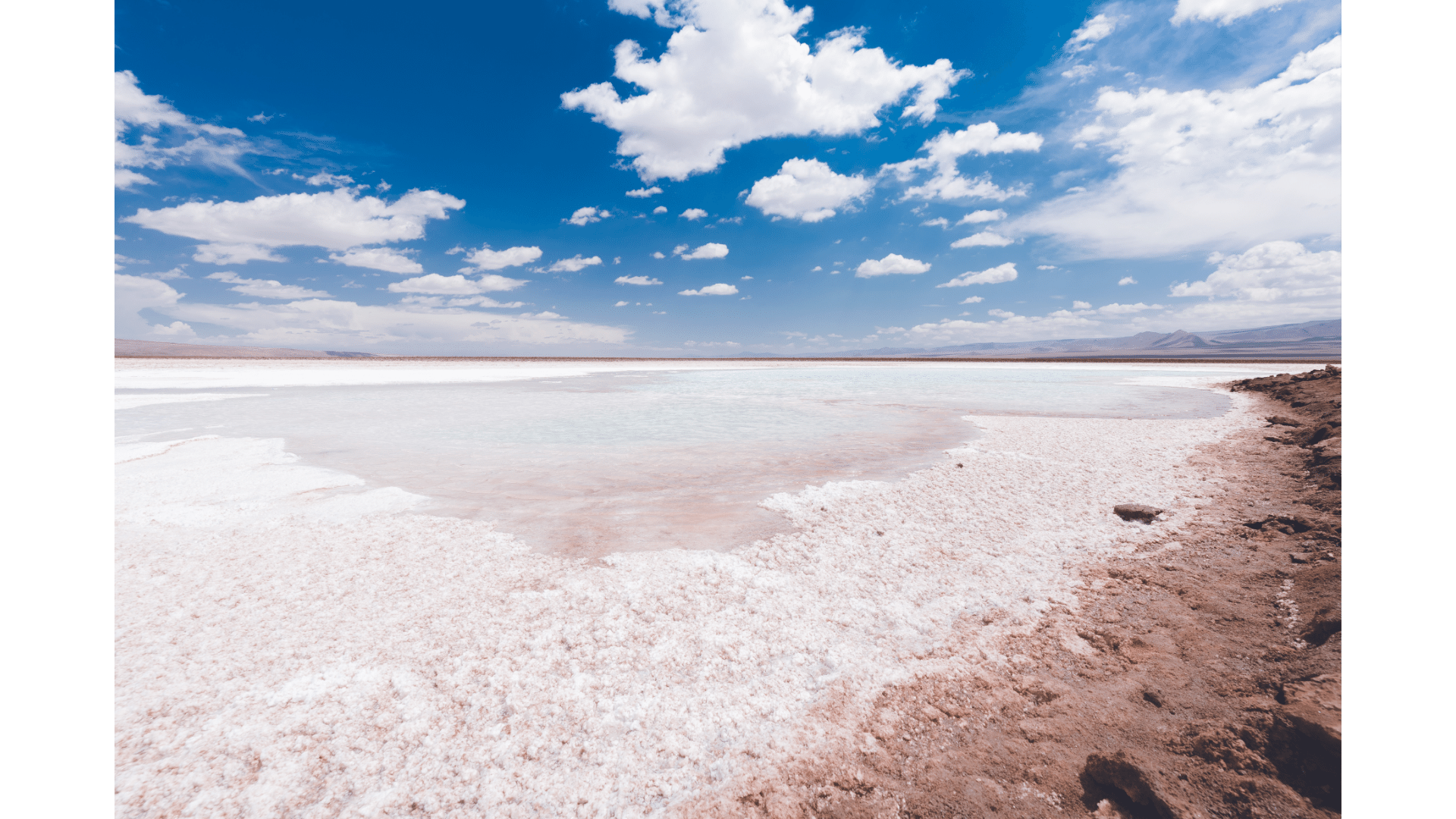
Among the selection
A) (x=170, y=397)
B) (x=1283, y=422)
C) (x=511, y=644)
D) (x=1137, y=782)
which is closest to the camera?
(x=1137, y=782)

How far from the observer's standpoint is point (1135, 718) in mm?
2561

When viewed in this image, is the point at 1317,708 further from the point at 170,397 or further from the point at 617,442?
the point at 170,397

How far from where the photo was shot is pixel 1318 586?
12.1ft

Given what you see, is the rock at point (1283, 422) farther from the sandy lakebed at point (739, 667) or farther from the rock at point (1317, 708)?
the rock at point (1317, 708)

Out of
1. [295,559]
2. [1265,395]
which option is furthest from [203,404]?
[1265,395]

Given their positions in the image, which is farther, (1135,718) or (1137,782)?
(1135,718)

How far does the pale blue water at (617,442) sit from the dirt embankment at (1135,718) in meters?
2.49

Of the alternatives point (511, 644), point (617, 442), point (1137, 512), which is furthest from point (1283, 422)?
point (511, 644)

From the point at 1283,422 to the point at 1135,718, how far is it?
45.4 ft

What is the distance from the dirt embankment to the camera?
2117mm

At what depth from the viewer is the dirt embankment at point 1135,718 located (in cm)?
212

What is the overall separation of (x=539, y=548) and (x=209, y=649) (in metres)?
2.07

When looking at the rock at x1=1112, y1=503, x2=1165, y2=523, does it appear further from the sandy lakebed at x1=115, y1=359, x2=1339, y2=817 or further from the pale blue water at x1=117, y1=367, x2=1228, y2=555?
the pale blue water at x1=117, y1=367, x2=1228, y2=555

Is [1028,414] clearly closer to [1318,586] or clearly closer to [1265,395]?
[1318,586]
